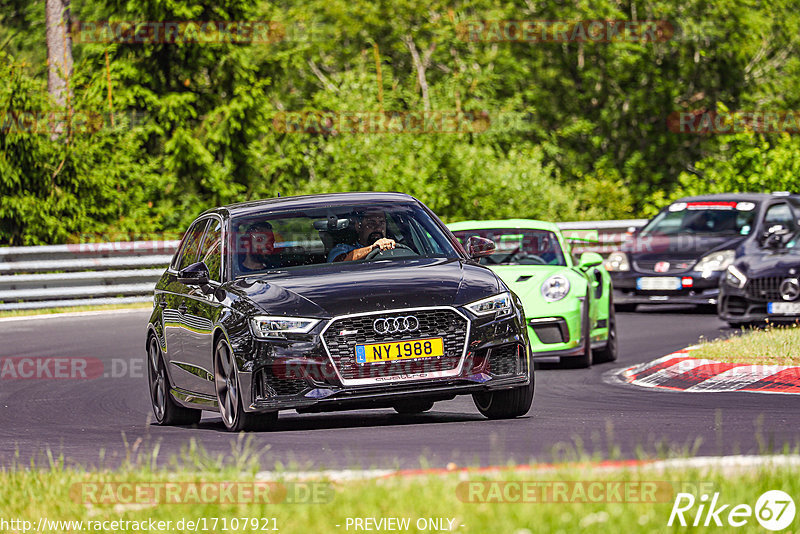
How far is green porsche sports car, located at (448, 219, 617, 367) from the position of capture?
14.9 meters

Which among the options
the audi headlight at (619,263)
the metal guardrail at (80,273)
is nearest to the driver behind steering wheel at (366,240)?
the audi headlight at (619,263)

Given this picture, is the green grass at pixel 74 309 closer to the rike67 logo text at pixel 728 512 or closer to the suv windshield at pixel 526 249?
the suv windshield at pixel 526 249

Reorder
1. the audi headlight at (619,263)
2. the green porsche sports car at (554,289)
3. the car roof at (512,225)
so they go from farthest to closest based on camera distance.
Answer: the audi headlight at (619,263) < the car roof at (512,225) < the green porsche sports car at (554,289)

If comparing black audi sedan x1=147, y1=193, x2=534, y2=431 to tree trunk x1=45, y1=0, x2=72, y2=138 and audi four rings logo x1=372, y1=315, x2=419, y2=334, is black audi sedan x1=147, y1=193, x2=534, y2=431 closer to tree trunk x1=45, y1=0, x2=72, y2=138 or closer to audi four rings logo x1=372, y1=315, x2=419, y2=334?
audi four rings logo x1=372, y1=315, x2=419, y2=334

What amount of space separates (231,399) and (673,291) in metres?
13.2

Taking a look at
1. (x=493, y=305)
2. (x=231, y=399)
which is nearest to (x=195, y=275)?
(x=231, y=399)

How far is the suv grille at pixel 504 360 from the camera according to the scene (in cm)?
950

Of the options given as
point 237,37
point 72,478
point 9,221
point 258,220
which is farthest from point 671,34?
point 72,478

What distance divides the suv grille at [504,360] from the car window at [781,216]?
45.7 ft

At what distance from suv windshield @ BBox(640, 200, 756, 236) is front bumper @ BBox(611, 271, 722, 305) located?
1294mm

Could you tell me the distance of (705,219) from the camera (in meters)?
23.4

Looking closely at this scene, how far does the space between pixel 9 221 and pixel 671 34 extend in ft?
85.0

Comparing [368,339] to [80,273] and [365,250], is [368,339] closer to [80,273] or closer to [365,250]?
[365,250]

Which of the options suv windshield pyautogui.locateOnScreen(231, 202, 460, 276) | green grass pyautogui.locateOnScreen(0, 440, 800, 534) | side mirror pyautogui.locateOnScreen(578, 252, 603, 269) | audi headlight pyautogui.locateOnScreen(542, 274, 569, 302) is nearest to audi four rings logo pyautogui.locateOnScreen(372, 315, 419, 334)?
suv windshield pyautogui.locateOnScreen(231, 202, 460, 276)
